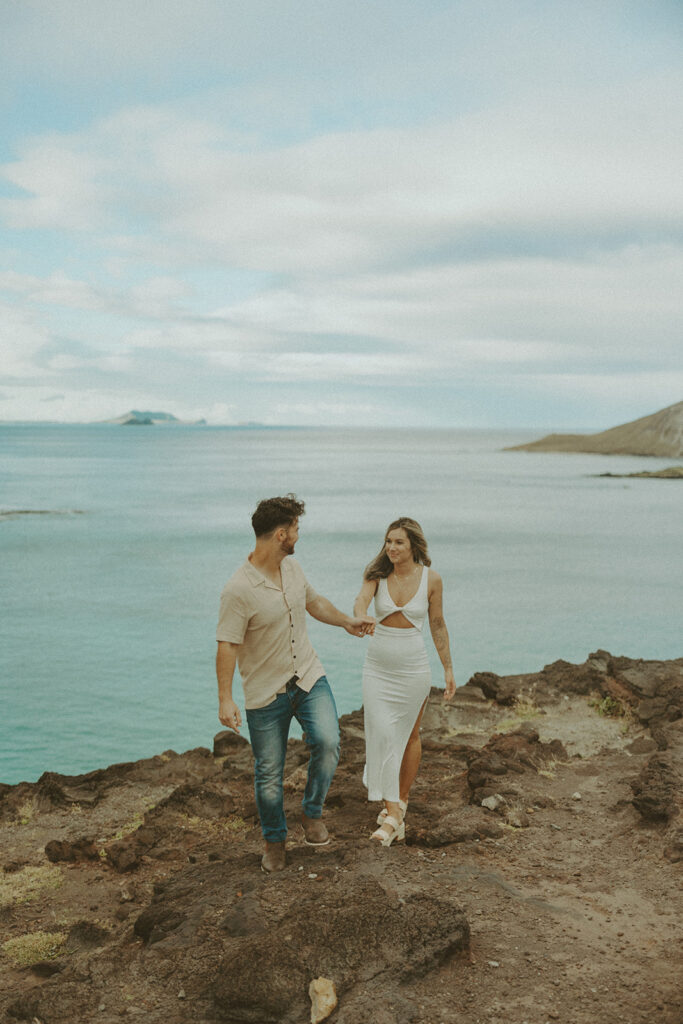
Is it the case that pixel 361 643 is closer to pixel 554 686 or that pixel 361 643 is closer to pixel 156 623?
pixel 156 623

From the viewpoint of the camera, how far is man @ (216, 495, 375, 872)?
5.22 m

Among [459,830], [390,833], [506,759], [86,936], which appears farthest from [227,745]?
[390,833]

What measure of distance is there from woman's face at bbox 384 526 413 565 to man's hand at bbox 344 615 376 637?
45 centimetres

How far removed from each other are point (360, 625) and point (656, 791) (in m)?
3.11

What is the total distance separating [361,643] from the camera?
26328 millimetres

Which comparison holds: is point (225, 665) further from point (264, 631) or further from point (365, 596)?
point (365, 596)

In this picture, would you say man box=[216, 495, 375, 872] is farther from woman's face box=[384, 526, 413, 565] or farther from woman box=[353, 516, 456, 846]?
woman's face box=[384, 526, 413, 565]

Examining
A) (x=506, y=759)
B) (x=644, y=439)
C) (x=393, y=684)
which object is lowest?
(x=506, y=759)

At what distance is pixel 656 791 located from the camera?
7.10m

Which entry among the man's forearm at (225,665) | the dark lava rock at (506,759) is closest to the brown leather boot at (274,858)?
the man's forearm at (225,665)

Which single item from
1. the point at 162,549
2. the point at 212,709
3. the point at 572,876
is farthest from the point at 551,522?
the point at 572,876

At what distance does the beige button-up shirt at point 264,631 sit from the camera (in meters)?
5.21

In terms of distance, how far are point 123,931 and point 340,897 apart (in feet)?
6.68

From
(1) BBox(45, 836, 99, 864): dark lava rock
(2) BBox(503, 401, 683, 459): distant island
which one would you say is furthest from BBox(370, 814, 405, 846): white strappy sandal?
(2) BBox(503, 401, 683, 459): distant island
